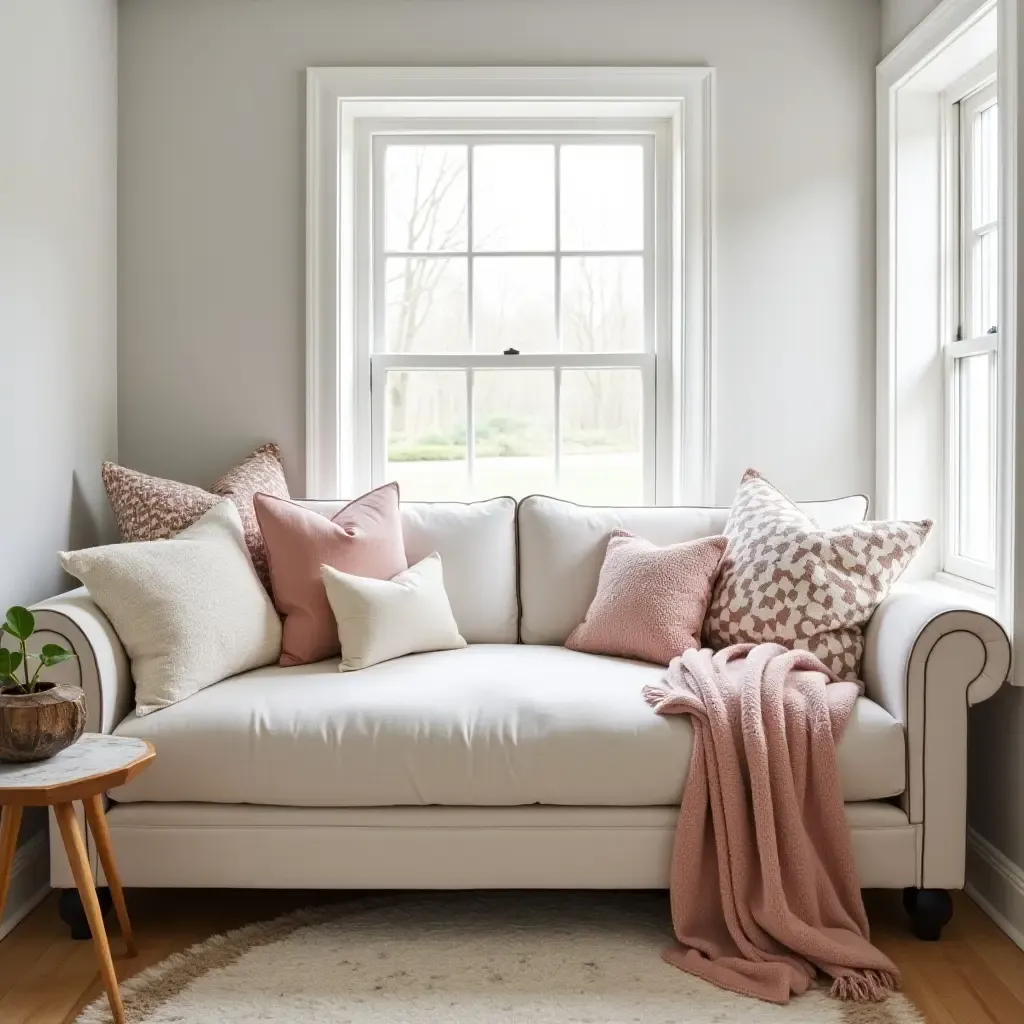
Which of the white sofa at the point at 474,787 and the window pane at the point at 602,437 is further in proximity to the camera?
the window pane at the point at 602,437

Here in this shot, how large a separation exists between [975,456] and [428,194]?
76.7 inches

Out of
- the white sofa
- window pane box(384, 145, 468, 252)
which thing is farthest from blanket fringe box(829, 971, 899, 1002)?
window pane box(384, 145, 468, 252)

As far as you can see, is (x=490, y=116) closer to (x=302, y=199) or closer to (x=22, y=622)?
(x=302, y=199)

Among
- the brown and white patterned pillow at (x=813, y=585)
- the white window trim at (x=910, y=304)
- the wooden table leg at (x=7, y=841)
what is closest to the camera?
the wooden table leg at (x=7, y=841)

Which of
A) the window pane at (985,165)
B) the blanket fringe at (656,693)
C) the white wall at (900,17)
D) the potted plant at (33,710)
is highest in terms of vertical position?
the white wall at (900,17)

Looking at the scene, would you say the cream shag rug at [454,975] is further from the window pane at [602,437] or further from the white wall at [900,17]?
the white wall at [900,17]

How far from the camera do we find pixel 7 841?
193 cm

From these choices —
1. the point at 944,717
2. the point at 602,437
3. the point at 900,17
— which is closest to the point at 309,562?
the point at 602,437

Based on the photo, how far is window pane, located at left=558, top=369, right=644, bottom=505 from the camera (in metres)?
3.45

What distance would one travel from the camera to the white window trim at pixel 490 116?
3.21m

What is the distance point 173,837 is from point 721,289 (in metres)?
2.26

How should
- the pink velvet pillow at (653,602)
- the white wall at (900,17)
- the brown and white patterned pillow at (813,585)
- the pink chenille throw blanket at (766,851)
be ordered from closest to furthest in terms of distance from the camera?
the pink chenille throw blanket at (766,851) < the brown and white patterned pillow at (813,585) < the pink velvet pillow at (653,602) < the white wall at (900,17)

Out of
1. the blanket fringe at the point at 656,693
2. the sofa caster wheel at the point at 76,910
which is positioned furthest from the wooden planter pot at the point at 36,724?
the blanket fringe at the point at 656,693

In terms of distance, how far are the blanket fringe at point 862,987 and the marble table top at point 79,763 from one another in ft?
4.72
